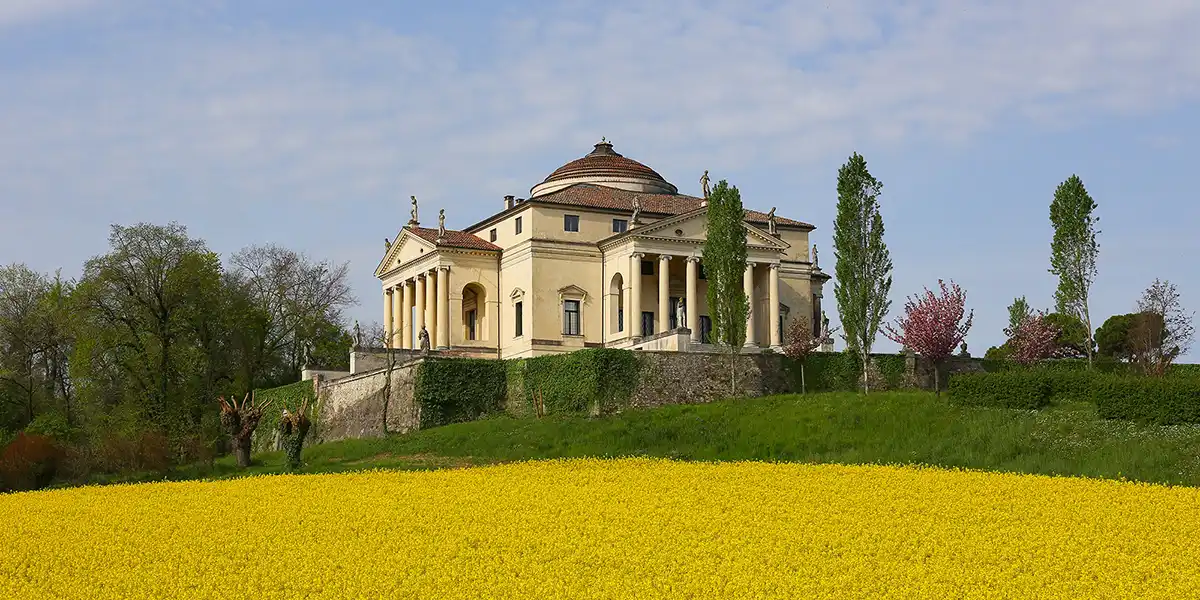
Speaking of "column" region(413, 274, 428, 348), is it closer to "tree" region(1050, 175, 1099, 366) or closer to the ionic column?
the ionic column

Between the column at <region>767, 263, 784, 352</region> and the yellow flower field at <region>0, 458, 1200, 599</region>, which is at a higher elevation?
Result: the column at <region>767, 263, 784, 352</region>

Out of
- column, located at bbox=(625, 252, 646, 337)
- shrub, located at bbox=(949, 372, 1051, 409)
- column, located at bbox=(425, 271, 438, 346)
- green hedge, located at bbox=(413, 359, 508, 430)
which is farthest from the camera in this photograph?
column, located at bbox=(425, 271, 438, 346)

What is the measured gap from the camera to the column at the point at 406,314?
83.7 m

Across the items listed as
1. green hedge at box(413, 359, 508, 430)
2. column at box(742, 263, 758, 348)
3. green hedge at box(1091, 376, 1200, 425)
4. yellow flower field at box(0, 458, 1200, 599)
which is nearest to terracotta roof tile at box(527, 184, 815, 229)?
column at box(742, 263, 758, 348)

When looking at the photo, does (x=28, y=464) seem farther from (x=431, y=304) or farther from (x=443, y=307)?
(x=431, y=304)

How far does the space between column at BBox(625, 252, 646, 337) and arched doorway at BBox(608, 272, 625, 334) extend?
1201 mm

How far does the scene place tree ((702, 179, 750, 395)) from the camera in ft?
204

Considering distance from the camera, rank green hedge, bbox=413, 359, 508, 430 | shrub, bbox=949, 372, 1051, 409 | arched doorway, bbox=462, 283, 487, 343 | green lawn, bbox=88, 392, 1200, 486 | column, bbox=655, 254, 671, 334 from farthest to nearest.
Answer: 1. arched doorway, bbox=462, 283, 487, 343
2. column, bbox=655, 254, 671, 334
3. green hedge, bbox=413, 359, 508, 430
4. shrub, bbox=949, 372, 1051, 409
5. green lawn, bbox=88, 392, 1200, 486

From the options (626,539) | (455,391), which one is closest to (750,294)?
(455,391)

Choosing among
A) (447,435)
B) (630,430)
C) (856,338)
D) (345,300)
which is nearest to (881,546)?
(630,430)

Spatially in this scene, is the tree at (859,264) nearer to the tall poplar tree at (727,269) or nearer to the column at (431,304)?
the tall poplar tree at (727,269)

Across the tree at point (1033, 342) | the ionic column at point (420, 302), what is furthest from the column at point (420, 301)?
the tree at point (1033, 342)

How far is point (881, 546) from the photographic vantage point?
25.2m

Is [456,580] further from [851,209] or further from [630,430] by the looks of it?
[851,209]
